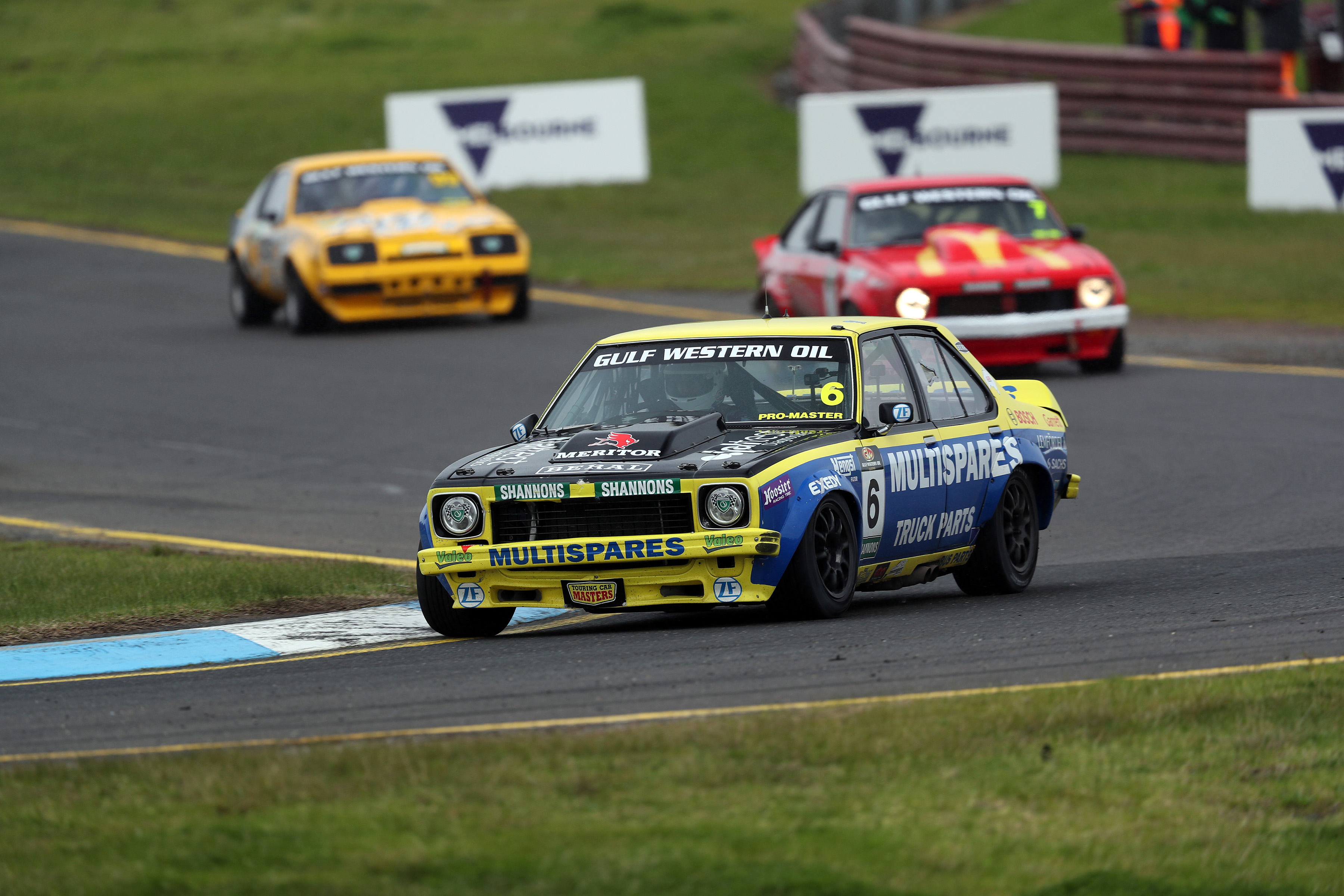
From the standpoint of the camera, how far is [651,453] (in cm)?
851

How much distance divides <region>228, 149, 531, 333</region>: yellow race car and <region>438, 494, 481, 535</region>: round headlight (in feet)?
39.1

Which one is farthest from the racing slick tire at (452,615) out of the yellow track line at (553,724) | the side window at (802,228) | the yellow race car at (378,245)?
the yellow race car at (378,245)

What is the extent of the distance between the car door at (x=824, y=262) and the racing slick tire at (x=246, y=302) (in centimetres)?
627

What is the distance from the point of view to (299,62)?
43.8 meters

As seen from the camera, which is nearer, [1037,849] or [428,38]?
[1037,849]

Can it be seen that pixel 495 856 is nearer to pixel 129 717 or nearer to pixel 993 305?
pixel 129 717

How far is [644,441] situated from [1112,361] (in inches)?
386

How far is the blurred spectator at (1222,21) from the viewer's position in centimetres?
3198

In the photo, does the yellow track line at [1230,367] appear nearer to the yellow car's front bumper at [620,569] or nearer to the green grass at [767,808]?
the yellow car's front bumper at [620,569]

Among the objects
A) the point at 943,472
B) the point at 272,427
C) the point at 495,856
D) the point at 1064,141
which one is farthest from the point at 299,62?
the point at 495,856

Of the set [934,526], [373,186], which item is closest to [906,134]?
[373,186]

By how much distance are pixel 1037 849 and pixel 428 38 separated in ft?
138

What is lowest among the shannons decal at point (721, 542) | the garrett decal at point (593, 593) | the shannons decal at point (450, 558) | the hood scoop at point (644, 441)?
the garrett decal at point (593, 593)

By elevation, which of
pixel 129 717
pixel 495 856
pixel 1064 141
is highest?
pixel 495 856
